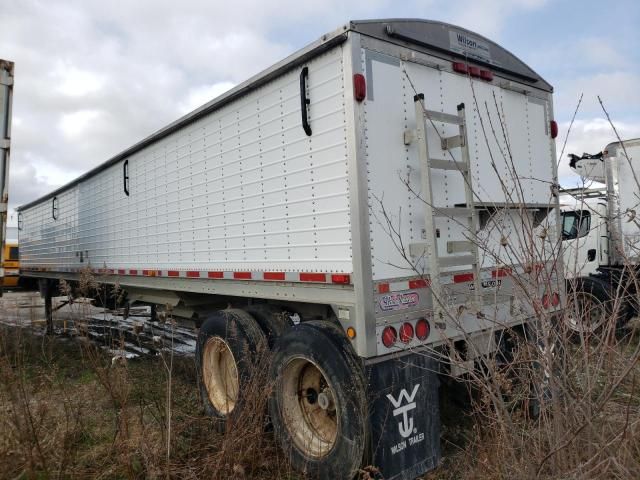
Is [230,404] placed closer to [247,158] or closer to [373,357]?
[373,357]

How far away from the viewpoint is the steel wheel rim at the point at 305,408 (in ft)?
12.2

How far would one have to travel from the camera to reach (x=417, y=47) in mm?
3740

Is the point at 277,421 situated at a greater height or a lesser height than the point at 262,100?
lesser

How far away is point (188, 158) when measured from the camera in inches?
212

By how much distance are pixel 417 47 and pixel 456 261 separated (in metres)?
1.68

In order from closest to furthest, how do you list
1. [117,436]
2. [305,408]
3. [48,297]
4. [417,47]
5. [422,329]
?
[422,329]
[117,436]
[417,47]
[305,408]
[48,297]

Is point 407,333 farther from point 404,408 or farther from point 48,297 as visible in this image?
point 48,297

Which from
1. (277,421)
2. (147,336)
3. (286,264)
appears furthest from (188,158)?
(147,336)

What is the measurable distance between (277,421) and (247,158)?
2274 millimetres

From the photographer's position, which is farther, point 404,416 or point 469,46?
point 469,46

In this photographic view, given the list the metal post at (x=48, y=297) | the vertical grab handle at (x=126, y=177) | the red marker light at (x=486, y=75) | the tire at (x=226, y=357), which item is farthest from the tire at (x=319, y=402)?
the metal post at (x=48, y=297)

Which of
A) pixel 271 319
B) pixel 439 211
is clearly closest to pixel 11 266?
pixel 271 319

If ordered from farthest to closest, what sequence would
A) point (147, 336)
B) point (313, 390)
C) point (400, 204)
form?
point (147, 336) → point (313, 390) → point (400, 204)

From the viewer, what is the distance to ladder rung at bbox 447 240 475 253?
3.71 m
